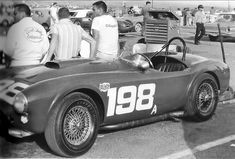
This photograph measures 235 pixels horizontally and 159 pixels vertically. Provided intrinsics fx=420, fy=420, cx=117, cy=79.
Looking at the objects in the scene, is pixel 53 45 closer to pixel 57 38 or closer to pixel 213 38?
pixel 57 38

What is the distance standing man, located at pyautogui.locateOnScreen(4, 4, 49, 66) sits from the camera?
558 centimetres

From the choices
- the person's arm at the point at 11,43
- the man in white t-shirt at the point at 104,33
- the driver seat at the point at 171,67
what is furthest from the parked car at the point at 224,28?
the person's arm at the point at 11,43

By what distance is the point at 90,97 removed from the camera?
188 inches

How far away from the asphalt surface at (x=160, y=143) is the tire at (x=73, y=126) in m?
0.17

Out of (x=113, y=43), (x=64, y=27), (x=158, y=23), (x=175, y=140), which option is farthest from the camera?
(x=158, y=23)

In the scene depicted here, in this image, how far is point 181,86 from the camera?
5723mm

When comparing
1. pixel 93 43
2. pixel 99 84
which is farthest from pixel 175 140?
pixel 93 43

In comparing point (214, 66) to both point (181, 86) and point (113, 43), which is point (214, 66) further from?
point (113, 43)

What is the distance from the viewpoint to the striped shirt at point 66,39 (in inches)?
241

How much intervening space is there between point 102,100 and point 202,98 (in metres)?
1.93

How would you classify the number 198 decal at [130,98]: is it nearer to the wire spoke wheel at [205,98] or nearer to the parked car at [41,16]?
the wire spoke wheel at [205,98]

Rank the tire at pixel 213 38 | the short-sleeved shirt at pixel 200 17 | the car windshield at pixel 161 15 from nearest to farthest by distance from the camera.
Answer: the car windshield at pixel 161 15, the short-sleeved shirt at pixel 200 17, the tire at pixel 213 38

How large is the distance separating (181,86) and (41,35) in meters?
2.05

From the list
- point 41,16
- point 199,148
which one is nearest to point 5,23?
point 199,148
